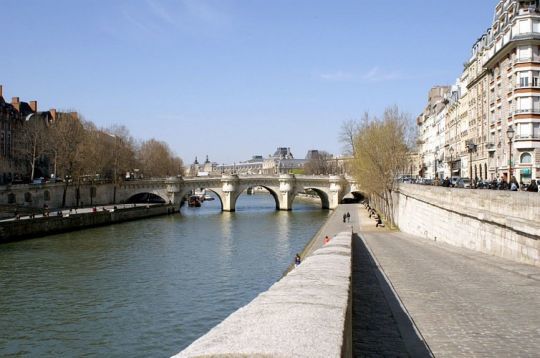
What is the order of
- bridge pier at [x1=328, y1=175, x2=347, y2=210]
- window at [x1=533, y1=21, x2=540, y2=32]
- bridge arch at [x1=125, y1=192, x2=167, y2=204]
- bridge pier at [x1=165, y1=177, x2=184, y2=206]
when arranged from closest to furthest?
1. window at [x1=533, y1=21, x2=540, y2=32]
2. bridge pier at [x1=165, y1=177, x2=184, y2=206]
3. bridge pier at [x1=328, y1=175, x2=347, y2=210]
4. bridge arch at [x1=125, y1=192, x2=167, y2=204]

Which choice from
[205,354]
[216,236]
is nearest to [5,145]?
[216,236]

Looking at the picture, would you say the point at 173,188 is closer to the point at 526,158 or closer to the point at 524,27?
A: the point at 526,158

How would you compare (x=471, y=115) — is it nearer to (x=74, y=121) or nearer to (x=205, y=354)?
(x=74, y=121)

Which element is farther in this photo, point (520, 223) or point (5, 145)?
point (5, 145)

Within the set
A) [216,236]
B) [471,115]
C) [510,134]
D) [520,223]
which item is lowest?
[216,236]

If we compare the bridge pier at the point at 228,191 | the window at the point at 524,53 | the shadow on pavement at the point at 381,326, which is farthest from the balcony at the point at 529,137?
the bridge pier at the point at 228,191

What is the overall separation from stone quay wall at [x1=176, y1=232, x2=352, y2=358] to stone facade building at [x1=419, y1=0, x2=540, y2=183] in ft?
79.8

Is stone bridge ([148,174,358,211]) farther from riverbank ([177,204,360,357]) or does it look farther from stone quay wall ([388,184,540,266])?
riverbank ([177,204,360,357])

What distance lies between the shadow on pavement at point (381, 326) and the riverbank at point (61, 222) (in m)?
33.4

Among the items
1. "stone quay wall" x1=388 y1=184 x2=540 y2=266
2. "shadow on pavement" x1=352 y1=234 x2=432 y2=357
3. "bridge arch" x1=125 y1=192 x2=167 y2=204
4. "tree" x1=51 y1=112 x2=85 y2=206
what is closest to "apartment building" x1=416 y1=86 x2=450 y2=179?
"stone quay wall" x1=388 y1=184 x2=540 y2=266

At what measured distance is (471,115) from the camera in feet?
191

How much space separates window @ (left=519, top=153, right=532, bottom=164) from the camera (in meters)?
40.8

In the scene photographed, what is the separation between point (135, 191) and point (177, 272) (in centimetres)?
5993

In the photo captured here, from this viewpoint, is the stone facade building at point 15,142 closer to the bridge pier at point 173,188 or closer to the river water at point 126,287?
the bridge pier at point 173,188
